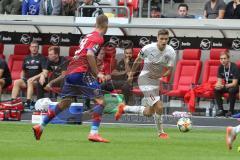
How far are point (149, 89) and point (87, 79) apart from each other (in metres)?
2.77

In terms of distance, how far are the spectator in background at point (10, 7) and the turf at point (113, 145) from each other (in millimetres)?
9294

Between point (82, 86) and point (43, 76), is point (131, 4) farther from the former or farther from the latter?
point (82, 86)

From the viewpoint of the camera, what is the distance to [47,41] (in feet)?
91.4

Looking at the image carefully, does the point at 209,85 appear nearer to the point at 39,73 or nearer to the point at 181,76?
the point at 181,76

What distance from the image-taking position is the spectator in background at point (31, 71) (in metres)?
25.7

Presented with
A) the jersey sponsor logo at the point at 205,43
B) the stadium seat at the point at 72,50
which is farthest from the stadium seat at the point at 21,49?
the jersey sponsor logo at the point at 205,43

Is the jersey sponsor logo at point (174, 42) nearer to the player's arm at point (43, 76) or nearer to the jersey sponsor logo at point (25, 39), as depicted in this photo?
Answer: the player's arm at point (43, 76)

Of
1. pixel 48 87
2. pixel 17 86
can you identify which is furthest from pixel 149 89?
pixel 17 86

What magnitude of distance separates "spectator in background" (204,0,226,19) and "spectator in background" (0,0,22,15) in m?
6.34

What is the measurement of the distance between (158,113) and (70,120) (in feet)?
16.5

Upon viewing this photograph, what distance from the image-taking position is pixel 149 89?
60.5 feet

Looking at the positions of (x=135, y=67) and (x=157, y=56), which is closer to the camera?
(x=157, y=56)

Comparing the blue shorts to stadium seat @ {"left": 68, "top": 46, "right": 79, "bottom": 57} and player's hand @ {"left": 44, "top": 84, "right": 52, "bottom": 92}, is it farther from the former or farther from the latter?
stadium seat @ {"left": 68, "top": 46, "right": 79, "bottom": 57}

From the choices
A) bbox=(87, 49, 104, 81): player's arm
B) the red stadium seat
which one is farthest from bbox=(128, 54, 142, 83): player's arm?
the red stadium seat
